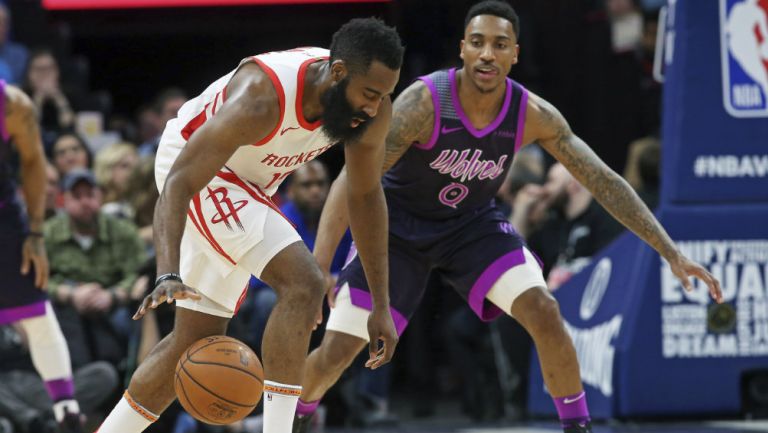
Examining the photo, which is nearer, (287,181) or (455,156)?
(455,156)

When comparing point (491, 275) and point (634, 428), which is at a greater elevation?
point (491, 275)

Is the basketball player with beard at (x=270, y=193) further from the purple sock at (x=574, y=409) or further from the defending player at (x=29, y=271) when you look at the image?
the defending player at (x=29, y=271)

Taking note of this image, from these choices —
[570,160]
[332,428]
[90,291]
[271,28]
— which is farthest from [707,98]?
[271,28]

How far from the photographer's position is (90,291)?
325 inches

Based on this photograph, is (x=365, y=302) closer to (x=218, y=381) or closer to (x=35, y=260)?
(x=218, y=381)

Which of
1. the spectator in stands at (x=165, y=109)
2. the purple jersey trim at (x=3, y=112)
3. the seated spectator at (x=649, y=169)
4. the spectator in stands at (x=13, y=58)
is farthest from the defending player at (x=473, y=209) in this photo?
the spectator in stands at (x=13, y=58)

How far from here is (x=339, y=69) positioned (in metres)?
4.40

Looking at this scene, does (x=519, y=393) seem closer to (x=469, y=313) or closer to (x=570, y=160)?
(x=469, y=313)

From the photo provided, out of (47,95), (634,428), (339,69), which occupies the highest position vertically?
(47,95)

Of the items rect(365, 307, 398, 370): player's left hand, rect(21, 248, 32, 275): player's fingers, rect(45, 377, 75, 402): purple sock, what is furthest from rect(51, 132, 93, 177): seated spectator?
rect(365, 307, 398, 370): player's left hand

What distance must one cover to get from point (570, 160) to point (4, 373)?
4190 millimetres

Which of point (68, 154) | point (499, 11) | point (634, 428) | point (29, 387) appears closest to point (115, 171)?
point (68, 154)

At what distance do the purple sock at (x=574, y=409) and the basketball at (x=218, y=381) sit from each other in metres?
1.44

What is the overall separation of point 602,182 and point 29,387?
413cm
